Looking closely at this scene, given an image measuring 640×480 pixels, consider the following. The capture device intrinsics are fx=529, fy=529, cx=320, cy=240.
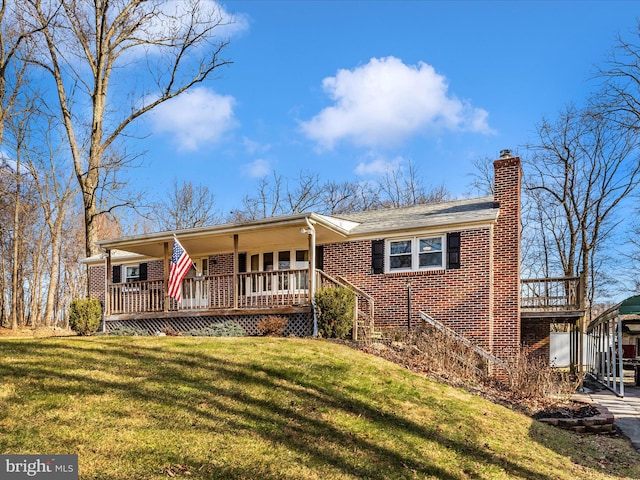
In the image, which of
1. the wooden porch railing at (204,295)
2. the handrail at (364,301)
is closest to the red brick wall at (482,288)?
the handrail at (364,301)

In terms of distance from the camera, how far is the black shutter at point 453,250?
15289 millimetres

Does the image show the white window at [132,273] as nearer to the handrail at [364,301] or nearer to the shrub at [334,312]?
the handrail at [364,301]

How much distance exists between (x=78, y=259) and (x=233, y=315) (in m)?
26.9


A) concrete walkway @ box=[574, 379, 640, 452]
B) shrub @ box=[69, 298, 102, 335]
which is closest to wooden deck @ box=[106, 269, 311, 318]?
shrub @ box=[69, 298, 102, 335]

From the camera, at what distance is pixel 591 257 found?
29.8 metres

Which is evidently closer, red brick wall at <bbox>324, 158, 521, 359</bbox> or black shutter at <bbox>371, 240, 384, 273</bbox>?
red brick wall at <bbox>324, 158, 521, 359</bbox>

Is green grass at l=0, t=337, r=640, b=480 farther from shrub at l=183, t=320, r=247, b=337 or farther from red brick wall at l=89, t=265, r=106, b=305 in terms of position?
red brick wall at l=89, t=265, r=106, b=305

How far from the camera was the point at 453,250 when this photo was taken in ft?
50.4

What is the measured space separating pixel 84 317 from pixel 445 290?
12046 millimetres

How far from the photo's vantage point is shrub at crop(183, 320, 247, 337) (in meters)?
14.8

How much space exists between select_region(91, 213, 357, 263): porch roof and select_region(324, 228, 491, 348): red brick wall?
1.52 meters

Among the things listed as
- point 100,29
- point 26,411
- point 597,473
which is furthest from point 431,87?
point 26,411

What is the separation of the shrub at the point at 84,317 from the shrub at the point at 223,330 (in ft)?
14.4

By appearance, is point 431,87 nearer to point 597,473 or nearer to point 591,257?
point 591,257
